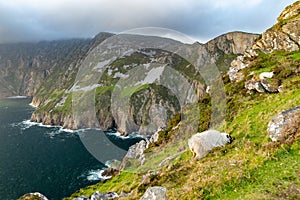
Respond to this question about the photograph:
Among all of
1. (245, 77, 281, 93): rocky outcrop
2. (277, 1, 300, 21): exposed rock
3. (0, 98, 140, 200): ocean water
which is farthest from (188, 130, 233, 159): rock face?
(0, 98, 140, 200): ocean water

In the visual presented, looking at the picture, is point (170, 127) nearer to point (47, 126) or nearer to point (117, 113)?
point (117, 113)

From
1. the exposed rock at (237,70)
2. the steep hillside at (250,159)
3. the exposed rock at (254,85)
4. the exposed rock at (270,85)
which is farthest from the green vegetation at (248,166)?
the exposed rock at (237,70)

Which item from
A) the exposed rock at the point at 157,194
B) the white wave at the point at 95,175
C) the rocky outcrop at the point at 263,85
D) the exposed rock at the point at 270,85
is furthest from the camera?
the white wave at the point at 95,175

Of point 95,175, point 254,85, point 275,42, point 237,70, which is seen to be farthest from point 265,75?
point 95,175

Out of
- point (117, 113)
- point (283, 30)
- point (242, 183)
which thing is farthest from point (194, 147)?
point (117, 113)

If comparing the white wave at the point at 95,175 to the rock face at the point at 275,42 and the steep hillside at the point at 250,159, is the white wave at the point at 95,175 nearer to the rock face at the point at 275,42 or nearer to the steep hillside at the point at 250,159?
the rock face at the point at 275,42

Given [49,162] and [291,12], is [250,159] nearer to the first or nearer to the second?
[291,12]
